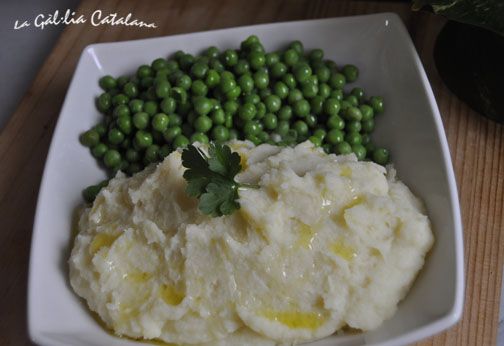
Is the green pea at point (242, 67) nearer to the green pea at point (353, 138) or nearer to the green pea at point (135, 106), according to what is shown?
the green pea at point (135, 106)

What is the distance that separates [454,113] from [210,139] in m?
1.61

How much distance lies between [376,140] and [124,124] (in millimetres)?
1566

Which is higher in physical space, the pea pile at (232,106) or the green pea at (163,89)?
the green pea at (163,89)

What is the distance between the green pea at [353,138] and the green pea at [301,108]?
0.30 m

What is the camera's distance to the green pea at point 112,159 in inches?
145

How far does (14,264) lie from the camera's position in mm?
3580

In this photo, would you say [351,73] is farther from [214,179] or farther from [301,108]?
[214,179]

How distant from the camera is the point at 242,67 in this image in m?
3.89

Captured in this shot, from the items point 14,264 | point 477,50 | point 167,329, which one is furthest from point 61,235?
point 477,50

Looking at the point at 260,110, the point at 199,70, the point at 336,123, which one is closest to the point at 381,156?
the point at 336,123

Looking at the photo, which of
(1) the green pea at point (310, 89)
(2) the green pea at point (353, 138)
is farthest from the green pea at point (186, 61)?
(2) the green pea at point (353, 138)

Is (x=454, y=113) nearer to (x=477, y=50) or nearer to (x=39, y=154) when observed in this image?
(x=477, y=50)

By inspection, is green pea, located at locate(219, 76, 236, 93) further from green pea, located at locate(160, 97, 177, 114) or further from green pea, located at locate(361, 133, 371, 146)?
green pea, located at locate(361, 133, 371, 146)

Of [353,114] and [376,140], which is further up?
[353,114]
